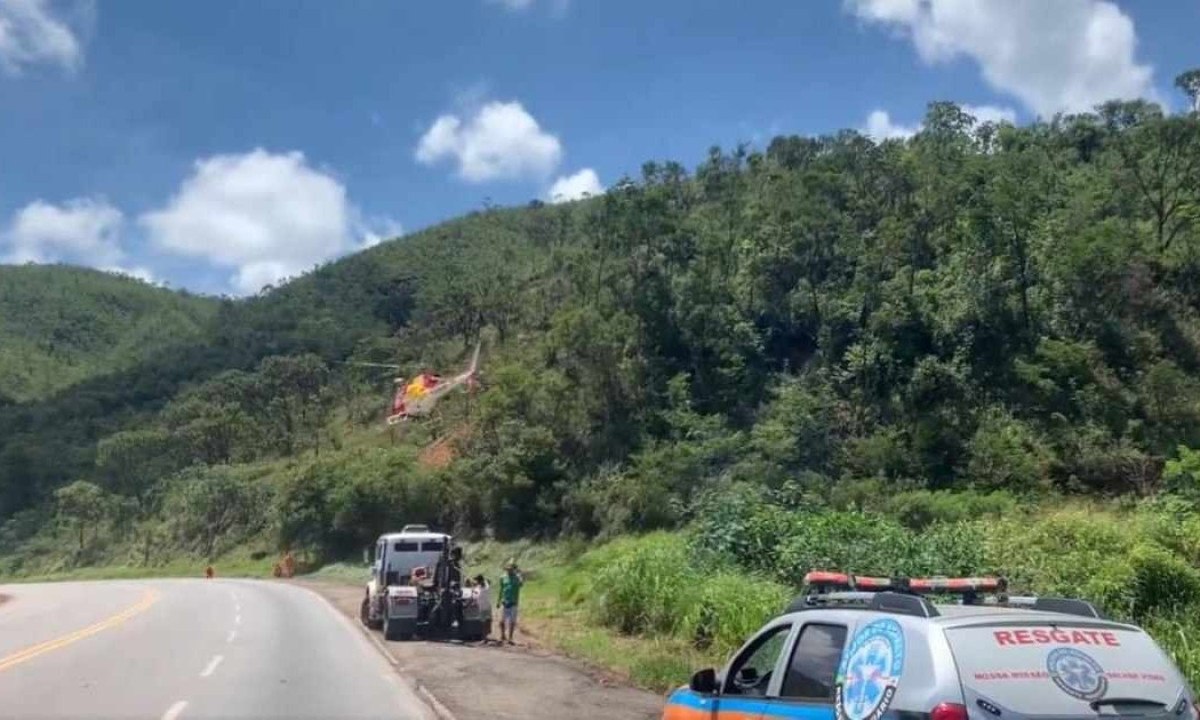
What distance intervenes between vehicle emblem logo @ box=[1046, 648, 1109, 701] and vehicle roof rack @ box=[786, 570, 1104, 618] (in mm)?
639

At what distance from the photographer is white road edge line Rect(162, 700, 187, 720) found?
567 inches

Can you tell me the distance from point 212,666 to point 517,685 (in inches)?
216

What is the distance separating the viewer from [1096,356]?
60062 millimetres

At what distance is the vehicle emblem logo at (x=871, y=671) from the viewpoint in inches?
246

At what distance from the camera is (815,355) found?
228 feet

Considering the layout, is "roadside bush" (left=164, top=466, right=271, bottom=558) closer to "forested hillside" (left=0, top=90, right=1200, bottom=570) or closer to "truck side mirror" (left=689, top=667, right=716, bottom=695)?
"forested hillside" (left=0, top=90, right=1200, bottom=570)

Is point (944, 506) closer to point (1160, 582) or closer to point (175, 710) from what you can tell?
point (1160, 582)

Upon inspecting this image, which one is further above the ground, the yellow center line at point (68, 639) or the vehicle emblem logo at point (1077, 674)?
the vehicle emblem logo at point (1077, 674)

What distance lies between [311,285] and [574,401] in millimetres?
99999

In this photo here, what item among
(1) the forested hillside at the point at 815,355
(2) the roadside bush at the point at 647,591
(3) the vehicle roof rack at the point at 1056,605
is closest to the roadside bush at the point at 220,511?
(1) the forested hillside at the point at 815,355

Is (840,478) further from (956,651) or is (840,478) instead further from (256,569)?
(956,651)

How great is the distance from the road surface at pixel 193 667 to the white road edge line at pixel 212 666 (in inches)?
0.7

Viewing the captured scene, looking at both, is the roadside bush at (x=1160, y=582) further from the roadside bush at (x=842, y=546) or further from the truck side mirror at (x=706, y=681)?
the truck side mirror at (x=706, y=681)

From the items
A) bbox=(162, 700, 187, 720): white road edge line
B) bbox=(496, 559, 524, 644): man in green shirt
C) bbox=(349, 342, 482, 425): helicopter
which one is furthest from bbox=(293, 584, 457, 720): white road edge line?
bbox=(349, 342, 482, 425): helicopter
